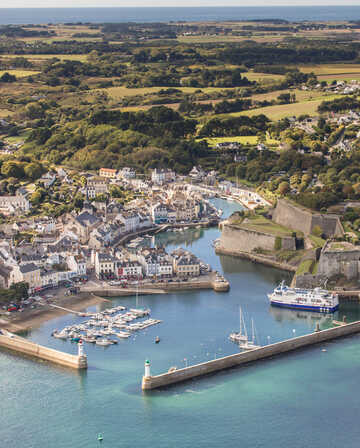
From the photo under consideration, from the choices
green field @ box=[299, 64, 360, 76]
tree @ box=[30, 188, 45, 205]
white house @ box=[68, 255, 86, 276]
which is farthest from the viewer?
green field @ box=[299, 64, 360, 76]

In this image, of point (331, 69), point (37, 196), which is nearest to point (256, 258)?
point (37, 196)

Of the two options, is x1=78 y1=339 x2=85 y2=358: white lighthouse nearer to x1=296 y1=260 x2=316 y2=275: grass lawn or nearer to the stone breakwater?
x1=296 y1=260 x2=316 y2=275: grass lawn

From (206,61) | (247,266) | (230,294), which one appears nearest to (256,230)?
(247,266)

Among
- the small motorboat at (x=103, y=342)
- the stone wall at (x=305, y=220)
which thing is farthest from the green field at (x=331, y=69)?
the small motorboat at (x=103, y=342)

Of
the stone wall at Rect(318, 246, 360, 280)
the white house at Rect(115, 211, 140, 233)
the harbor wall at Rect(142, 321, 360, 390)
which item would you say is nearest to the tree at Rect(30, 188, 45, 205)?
the white house at Rect(115, 211, 140, 233)

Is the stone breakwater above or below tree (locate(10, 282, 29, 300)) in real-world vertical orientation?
below

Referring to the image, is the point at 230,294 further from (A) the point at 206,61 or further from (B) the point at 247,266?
(A) the point at 206,61
